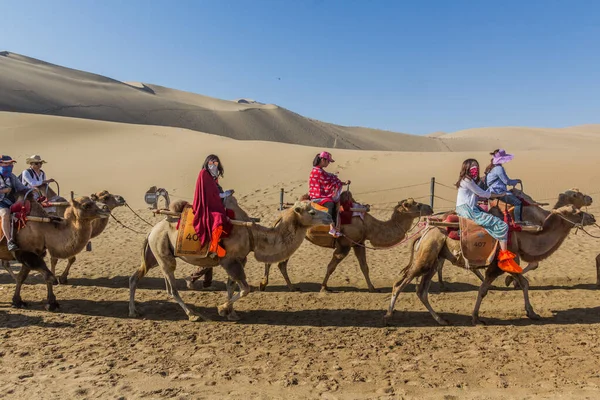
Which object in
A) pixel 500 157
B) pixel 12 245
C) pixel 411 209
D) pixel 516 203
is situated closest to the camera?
pixel 12 245

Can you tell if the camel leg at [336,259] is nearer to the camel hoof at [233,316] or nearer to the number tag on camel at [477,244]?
the camel hoof at [233,316]

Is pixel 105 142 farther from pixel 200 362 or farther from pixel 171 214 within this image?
pixel 200 362

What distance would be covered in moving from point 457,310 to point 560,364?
2.40m

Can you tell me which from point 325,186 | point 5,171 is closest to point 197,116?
point 5,171

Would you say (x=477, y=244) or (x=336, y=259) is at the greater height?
(x=477, y=244)

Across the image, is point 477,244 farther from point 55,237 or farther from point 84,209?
point 55,237

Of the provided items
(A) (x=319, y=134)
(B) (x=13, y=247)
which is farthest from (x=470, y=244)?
(A) (x=319, y=134)

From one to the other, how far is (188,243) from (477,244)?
4.07m

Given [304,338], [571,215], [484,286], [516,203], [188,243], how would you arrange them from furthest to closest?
[516,203]
[571,215]
[484,286]
[188,243]
[304,338]

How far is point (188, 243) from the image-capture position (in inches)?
256

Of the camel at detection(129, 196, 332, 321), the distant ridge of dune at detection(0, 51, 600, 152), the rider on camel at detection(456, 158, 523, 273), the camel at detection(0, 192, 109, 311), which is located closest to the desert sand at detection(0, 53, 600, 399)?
the camel at detection(129, 196, 332, 321)

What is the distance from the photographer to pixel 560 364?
4941mm

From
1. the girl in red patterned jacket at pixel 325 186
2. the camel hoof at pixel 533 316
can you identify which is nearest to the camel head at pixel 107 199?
the girl in red patterned jacket at pixel 325 186

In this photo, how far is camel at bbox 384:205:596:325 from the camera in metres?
6.62
